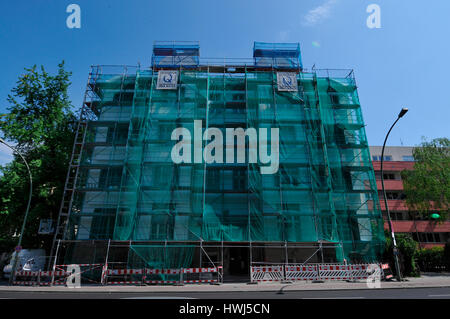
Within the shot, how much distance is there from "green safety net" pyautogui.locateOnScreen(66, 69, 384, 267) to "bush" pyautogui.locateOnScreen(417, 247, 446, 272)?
255 inches

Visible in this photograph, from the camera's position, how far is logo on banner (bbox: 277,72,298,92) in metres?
23.3

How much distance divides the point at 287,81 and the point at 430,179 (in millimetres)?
19598

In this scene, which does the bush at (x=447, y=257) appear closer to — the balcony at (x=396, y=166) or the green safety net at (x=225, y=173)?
the green safety net at (x=225, y=173)

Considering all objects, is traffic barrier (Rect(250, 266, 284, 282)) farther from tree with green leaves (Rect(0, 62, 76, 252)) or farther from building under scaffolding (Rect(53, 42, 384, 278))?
tree with green leaves (Rect(0, 62, 76, 252))

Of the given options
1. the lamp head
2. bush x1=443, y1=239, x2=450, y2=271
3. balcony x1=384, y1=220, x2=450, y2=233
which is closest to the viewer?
the lamp head

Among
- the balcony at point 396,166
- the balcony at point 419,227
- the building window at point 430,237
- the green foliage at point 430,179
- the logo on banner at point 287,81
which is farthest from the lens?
the balcony at point 396,166

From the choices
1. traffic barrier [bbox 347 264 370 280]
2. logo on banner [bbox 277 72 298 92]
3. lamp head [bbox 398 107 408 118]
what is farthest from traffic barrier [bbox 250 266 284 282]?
logo on banner [bbox 277 72 298 92]

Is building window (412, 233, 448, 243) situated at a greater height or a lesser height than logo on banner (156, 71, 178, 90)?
lesser

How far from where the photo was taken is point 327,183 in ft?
65.7

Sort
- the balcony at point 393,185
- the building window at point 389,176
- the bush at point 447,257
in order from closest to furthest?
the bush at point 447,257
the balcony at point 393,185
the building window at point 389,176

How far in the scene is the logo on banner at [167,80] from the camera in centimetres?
2288

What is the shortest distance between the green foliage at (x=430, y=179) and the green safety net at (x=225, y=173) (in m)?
11.4

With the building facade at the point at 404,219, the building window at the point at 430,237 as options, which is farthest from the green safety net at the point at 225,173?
the building window at the point at 430,237
